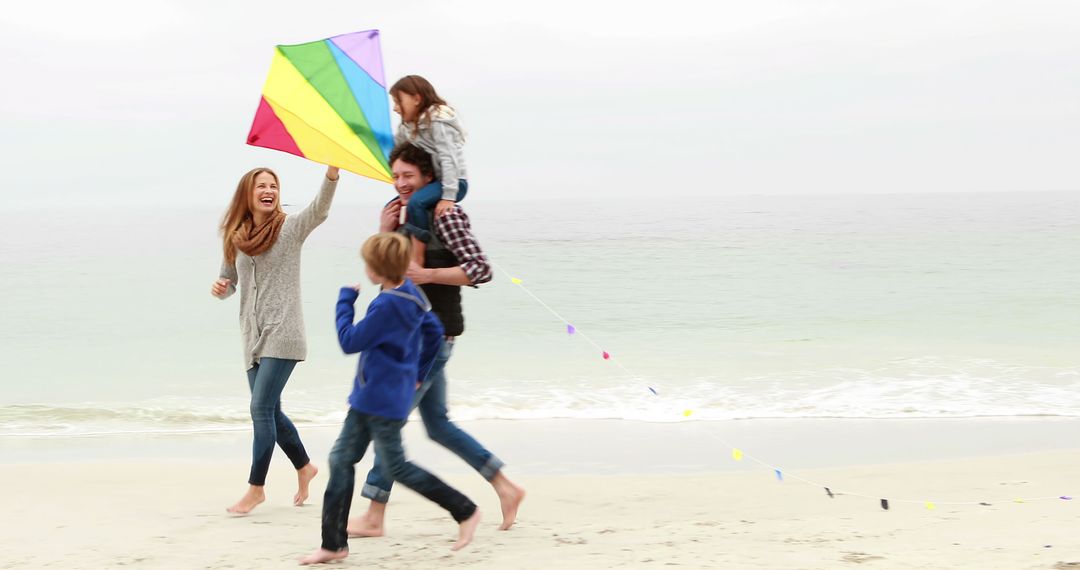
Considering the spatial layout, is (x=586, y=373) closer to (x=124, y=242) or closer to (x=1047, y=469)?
(x=1047, y=469)

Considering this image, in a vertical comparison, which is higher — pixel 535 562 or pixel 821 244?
pixel 821 244

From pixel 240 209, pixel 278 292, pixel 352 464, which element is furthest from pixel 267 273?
pixel 352 464

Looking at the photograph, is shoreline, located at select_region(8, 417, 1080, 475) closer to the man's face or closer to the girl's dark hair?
the man's face

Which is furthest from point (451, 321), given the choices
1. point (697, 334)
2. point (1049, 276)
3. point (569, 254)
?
point (569, 254)

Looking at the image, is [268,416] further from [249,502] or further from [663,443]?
[663,443]

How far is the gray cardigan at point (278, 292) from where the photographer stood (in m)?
3.95

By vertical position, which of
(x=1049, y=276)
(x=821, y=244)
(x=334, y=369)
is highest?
(x=821, y=244)

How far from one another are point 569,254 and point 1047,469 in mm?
22088

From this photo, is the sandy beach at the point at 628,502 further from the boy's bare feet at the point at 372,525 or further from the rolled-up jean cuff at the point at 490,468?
the rolled-up jean cuff at the point at 490,468

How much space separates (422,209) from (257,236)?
2.54 ft

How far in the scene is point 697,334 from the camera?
1277 cm

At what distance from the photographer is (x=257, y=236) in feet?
13.0

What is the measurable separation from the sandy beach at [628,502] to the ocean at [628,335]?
54 centimetres

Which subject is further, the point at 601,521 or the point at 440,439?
the point at 601,521
